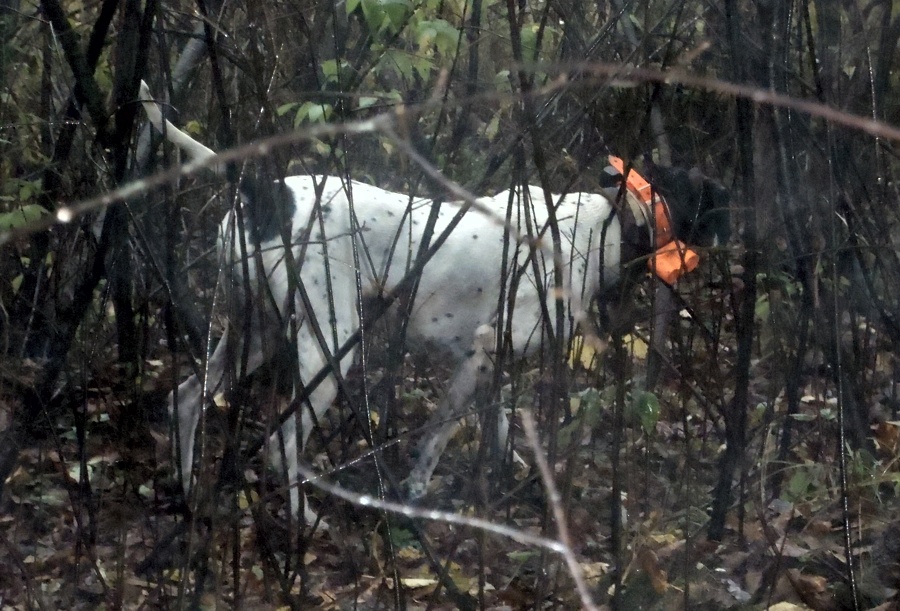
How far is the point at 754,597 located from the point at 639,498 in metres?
0.58

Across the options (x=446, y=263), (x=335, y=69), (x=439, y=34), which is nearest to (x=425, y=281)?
(x=446, y=263)

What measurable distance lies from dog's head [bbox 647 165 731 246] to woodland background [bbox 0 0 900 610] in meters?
0.14

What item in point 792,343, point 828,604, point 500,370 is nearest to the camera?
point 500,370

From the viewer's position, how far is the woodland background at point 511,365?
2.37 metres

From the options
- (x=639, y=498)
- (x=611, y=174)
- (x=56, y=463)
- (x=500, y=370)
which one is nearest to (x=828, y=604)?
(x=639, y=498)

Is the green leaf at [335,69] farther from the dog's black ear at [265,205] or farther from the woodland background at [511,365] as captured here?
the dog's black ear at [265,205]

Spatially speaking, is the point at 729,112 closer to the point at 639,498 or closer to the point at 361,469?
the point at 639,498

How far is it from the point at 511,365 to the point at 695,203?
1.31 metres

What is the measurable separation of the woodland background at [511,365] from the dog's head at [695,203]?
0.14 m

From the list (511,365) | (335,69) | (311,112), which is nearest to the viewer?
(511,365)

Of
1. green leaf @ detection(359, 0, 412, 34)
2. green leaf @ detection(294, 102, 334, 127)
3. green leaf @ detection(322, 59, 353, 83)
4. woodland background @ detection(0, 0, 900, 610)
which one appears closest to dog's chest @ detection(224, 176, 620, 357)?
woodland background @ detection(0, 0, 900, 610)

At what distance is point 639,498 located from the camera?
3.12 metres

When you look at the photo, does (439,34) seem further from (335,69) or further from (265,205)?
(265,205)

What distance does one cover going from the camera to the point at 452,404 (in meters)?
3.86
